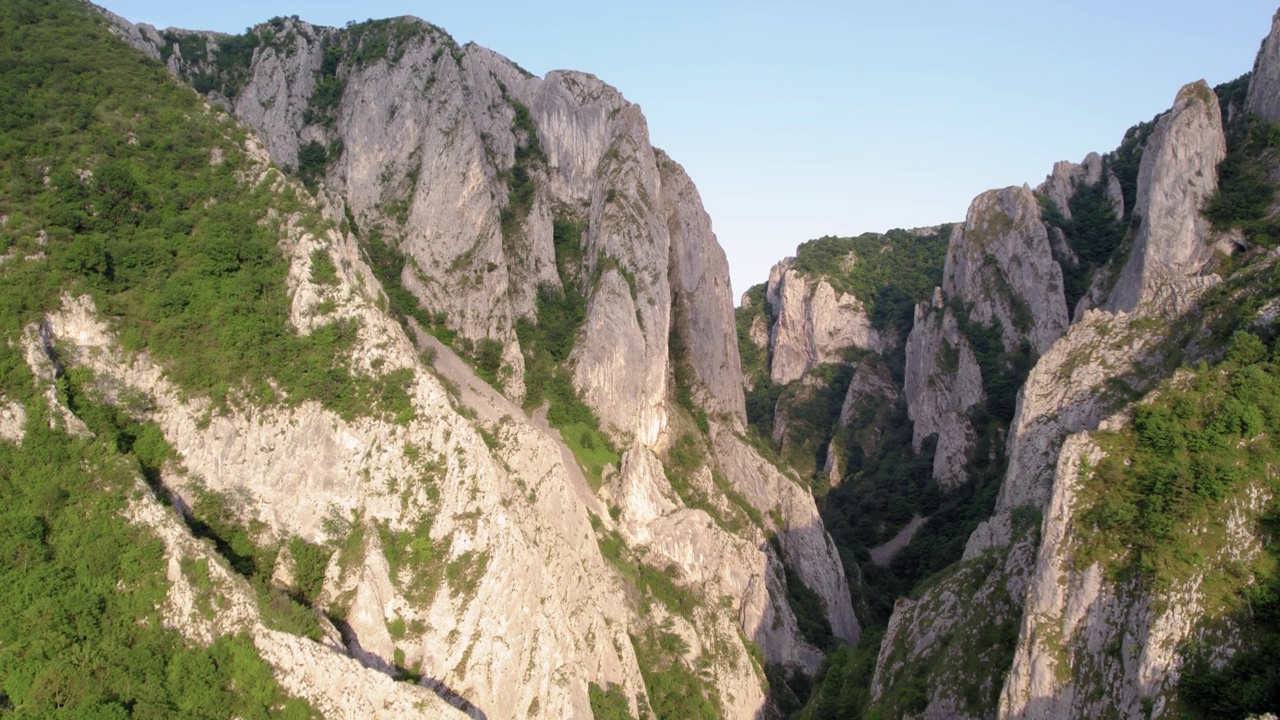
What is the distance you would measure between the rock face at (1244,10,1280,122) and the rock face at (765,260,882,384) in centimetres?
5329

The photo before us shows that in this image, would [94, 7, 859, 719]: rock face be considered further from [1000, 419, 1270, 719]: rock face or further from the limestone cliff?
the limestone cliff

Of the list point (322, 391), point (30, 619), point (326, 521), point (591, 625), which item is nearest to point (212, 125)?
point (322, 391)

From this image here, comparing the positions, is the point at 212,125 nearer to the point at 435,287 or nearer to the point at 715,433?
the point at 435,287

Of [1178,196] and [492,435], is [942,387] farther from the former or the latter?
[492,435]

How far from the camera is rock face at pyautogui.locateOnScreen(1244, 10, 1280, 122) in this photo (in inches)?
3051

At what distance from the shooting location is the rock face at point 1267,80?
7750 cm

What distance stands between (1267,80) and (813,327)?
60987 millimetres

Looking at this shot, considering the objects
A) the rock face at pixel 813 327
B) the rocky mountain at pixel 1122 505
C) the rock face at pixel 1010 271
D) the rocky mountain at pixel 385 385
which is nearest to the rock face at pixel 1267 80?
the rocky mountain at pixel 1122 505

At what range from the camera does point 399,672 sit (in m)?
41.3

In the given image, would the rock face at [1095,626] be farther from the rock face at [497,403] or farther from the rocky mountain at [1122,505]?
the rock face at [497,403]

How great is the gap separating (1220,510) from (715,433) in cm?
4721

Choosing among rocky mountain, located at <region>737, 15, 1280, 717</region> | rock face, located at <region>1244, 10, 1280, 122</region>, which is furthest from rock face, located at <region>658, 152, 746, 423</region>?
rock face, located at <region>1244, 10, 1280, 122</region>

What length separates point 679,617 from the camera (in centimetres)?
5834

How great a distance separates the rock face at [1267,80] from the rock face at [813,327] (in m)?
53.3
